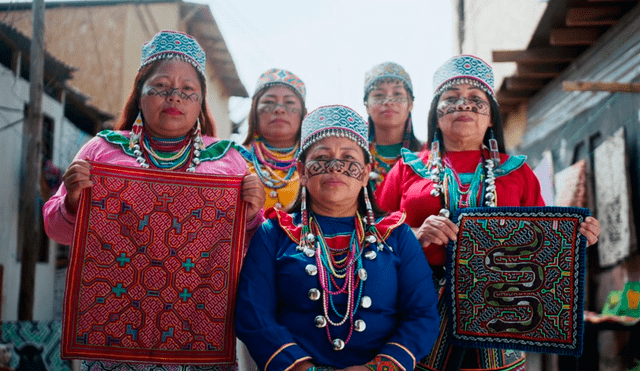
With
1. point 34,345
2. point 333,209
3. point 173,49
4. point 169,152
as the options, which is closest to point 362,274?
point 333,209

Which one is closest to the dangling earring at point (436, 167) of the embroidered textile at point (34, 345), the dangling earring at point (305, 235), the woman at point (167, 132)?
the dangling earring at point (305, 235)

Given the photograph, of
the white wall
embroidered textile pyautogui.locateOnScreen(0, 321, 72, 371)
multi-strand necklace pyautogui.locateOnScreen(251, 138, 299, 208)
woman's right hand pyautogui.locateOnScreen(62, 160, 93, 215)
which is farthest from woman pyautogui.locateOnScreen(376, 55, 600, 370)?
the white wall

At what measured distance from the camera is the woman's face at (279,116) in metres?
4.68

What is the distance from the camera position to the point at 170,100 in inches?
134

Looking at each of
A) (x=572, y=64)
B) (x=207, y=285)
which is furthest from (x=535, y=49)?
(x=207, y=285)

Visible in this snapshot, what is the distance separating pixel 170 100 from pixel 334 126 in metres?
0.91

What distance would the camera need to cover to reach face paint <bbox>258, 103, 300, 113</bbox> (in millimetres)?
4730

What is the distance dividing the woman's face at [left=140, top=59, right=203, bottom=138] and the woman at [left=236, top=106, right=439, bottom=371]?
A: 28.1 inches

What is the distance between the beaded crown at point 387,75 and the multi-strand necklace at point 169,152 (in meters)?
2.08

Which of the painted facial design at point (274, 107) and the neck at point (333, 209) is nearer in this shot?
the neck at point (333, 209)

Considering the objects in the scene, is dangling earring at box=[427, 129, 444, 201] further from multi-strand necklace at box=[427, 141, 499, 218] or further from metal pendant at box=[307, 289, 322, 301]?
metal pendant at box=[307, 289, 322, 301]

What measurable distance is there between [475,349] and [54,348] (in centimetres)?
681

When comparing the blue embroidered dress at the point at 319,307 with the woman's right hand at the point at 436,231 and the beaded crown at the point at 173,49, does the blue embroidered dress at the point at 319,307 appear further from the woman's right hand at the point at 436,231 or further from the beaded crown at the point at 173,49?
the beaded crown at the point at 173,49

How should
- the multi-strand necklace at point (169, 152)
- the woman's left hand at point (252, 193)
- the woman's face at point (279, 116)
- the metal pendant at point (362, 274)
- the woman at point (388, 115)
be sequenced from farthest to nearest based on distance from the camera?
the woman at point (388, 115)
the woman's face at point (279, 116)
the multi-strand necklace at point (169, 152)
the woman's left hand at point (252, 193)
the metal pendant at point (362, 274)
